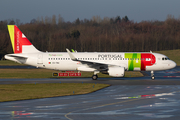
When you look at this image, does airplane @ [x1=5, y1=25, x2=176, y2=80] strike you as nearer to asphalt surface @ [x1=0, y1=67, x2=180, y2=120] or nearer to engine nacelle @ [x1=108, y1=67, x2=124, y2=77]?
engine nacelle @ [x1=108, y1=67, x2=124, y2=77]

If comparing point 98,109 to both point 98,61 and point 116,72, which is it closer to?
point 116,72

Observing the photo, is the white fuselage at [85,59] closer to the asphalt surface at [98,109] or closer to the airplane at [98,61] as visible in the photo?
the airplane at [98,61]

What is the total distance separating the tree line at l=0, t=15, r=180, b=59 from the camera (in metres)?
127

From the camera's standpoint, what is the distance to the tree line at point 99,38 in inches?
5017

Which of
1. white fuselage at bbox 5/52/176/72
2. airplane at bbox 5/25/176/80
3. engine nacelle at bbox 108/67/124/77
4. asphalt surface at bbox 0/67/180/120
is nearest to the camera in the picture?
asphalt surface at bbox 0/67/180/120

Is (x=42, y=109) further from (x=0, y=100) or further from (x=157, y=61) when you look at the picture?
(x=157, y=61)

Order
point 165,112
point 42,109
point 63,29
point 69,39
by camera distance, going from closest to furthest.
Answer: point 165,112 < point 42,109 < point 69,39 < point 63,29

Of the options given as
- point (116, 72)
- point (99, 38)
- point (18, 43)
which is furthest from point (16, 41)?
point (99, 38)

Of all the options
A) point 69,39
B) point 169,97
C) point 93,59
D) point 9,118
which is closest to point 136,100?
point 169,97

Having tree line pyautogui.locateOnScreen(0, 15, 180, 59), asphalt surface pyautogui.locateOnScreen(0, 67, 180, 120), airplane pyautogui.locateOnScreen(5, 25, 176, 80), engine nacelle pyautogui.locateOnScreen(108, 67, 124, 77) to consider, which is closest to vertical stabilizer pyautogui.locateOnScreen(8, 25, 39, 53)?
airplane pyautogui.locateOnScreen(5, 25, 176, 80)

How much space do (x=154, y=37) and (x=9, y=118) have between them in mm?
125589

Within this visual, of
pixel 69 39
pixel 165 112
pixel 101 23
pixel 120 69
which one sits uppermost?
pixel 101 23

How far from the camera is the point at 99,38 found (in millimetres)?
132375

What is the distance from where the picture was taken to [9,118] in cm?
1630
